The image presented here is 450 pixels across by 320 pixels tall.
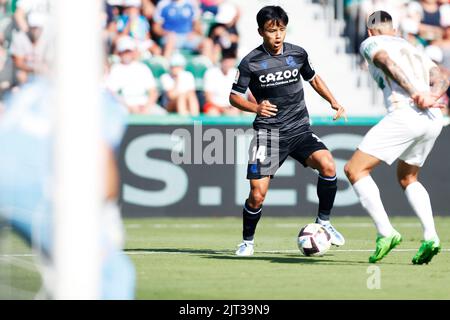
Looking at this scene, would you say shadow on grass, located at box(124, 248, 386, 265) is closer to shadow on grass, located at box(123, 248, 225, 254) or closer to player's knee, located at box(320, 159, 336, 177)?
shadow on grass, located at box(123, 248, 225, 254)

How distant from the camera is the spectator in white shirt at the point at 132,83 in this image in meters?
17.2

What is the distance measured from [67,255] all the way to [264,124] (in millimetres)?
6373

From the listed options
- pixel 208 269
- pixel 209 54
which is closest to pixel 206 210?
pixel 209 54

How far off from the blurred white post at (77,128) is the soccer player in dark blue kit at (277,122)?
584 cm

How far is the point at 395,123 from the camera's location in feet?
32.9

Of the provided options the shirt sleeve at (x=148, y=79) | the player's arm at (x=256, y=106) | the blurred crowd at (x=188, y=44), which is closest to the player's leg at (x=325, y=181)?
the player's arm at (x=256, y=106)

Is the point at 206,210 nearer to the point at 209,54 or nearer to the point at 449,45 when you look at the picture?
the point at 209,54

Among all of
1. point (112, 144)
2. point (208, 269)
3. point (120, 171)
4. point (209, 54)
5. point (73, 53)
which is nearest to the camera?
→ point (73, 53)

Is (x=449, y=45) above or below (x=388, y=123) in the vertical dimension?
above

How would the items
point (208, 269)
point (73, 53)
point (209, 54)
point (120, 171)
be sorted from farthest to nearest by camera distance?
point (209, 54)
point (120, 171)
point (208, 269)
point (73, 53)

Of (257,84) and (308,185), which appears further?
(308,185)

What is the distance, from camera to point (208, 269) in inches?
390

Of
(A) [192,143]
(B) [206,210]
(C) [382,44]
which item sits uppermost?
(C) [382,44]

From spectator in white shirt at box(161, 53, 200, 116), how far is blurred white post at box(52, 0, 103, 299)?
39.1ft
